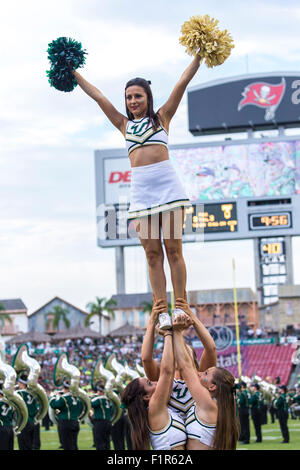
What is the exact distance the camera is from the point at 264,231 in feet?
143

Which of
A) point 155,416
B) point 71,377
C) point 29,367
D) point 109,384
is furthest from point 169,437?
point 109,384

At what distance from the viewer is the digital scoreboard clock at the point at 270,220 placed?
142ft

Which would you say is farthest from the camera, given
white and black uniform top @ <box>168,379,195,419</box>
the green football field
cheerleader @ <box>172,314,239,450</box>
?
the green football field

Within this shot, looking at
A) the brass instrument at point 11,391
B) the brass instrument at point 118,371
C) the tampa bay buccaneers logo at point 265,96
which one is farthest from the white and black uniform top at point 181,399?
the tampa bay buccaneers logo at point 265,96

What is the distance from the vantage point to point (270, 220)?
144ft

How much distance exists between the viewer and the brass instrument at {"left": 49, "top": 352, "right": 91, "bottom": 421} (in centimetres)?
1369

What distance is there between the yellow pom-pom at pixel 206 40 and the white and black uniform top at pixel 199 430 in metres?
2.20

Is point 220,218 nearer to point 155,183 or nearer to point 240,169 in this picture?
point 240,169

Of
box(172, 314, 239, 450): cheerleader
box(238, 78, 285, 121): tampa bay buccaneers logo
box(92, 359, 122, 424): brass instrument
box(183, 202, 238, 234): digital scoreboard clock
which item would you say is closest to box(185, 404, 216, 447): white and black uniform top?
box(172, 314, 239, 450): cheerleader

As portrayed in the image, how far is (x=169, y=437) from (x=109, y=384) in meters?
10.5

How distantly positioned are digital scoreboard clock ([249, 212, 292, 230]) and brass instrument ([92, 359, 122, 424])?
28635mm

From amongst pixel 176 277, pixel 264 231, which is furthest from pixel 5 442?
pixel 264 231

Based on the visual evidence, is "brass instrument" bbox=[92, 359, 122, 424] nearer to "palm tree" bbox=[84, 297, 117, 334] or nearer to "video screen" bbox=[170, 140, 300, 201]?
"video screen" bbox=[170, 140, 300, 201]
